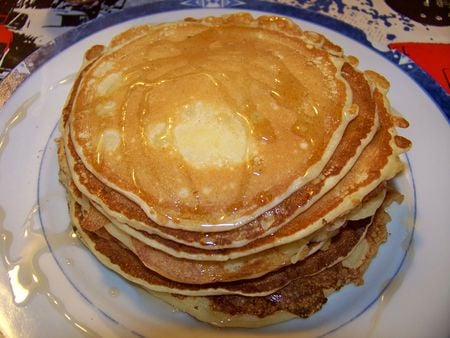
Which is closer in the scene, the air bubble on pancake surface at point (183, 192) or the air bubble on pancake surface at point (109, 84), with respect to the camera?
the air bubble on pancake surface at point (183, 192)

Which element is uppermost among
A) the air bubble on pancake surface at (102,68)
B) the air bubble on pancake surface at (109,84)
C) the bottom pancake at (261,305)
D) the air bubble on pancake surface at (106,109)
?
the air bubble on pancake surface at (102,68)

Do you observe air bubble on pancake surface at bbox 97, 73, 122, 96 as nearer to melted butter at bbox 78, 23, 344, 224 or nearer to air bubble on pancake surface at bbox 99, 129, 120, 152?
melted butter at bbox 78, 23, 344, 224

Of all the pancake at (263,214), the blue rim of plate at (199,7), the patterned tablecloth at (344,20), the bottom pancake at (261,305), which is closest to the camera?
the pancake at (263,214)

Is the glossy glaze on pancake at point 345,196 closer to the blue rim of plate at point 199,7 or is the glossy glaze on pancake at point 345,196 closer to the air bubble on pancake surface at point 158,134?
the air bubble on pancake surface at point 158,134

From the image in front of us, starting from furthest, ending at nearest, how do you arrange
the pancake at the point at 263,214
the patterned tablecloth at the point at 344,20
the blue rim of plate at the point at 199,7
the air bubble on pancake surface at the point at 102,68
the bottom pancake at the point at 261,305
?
the patterned tablecloth at the point at 344,20
the blue rim of plate at the point at 199,7
the air bubble on pancake surface at the point at 102,68
the bottom pancake at the point at 261,305
the pancake at the point at 263,214

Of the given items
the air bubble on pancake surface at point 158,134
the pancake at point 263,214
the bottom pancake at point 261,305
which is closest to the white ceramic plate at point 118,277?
the bottom pancake at point 261,305

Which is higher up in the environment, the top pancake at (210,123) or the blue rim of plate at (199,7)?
the top pancake at (210,123)
